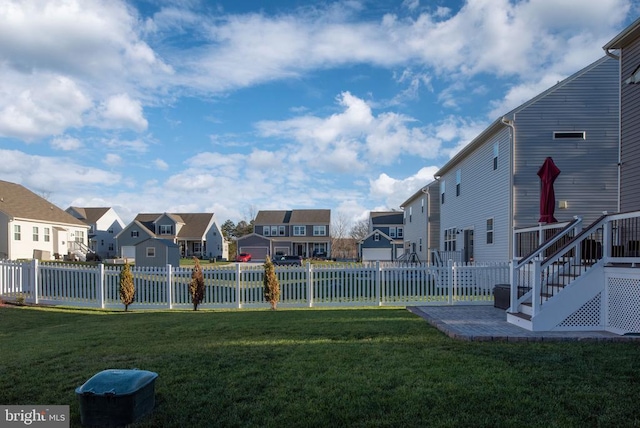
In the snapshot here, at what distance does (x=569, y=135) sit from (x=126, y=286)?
1495 centimetres

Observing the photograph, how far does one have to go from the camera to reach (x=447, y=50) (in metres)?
13.1

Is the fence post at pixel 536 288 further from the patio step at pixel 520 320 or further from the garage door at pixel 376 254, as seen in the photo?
the garage door at pixel 376 254

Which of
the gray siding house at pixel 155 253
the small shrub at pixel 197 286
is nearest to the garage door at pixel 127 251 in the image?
the gray siding house at pixel 155 253

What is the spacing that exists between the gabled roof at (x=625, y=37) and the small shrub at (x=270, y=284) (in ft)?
32.4

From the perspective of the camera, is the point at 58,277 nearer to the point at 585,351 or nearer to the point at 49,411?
the point at 49,411

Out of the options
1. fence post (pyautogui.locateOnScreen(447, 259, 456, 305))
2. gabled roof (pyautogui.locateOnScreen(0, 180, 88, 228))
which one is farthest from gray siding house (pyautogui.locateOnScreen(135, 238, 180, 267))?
fence post (pyautogui.locateOnScreen(447, 259, 456, 305))

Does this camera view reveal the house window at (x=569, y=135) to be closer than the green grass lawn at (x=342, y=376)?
No

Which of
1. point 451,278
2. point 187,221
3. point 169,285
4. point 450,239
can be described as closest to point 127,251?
point 187,221

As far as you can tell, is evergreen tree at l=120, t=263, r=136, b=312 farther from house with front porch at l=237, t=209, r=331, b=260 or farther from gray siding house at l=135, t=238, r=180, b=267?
house with front porch at l=237, t=209, r=331, b=260

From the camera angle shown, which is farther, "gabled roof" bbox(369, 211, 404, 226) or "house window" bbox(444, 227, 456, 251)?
"gabled roof" bbox(369, 211, 404, 226)

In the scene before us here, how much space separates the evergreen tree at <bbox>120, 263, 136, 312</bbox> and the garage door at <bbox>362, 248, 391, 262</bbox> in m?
34.9

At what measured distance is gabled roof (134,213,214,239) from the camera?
168 ft

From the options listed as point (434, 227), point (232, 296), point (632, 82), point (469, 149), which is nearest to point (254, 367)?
point (232, 296)

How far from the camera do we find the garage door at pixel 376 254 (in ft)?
149
